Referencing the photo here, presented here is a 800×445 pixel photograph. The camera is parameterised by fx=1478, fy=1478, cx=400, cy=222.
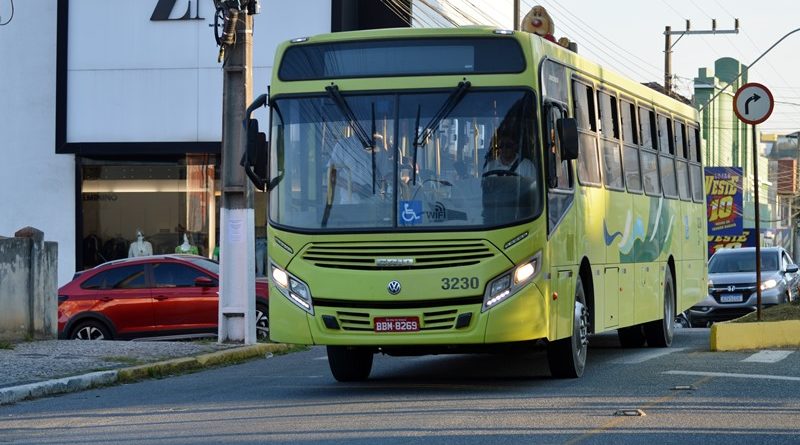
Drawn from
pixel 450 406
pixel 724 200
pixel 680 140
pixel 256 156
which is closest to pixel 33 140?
pixel 680 140

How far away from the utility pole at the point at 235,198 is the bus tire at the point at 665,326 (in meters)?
5.07

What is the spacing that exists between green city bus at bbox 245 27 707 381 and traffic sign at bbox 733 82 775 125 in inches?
267

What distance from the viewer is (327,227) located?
12.6m

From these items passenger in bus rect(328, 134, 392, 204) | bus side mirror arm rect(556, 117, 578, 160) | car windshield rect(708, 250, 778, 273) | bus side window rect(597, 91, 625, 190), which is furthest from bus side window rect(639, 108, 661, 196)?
car windshield rect(708, 250, 778, 273)

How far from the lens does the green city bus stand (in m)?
12.3

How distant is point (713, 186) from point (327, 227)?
5681 cm

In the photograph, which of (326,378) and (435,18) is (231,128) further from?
(435,18)

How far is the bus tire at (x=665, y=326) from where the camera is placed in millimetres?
18703

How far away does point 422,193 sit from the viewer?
1250 centimetres

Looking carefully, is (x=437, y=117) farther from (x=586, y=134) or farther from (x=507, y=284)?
(x=586, y=134)

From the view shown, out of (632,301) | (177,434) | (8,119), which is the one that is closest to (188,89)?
(8,119)

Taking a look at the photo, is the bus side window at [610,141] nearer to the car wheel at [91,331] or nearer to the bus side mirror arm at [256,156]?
the bus side mirror arm at [256,156]

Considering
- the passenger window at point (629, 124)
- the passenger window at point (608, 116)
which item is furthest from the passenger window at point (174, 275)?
the passenger window at point (608, 116)

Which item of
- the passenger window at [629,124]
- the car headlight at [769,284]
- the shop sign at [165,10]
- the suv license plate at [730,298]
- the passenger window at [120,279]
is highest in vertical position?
the shop sign at [165,10]
